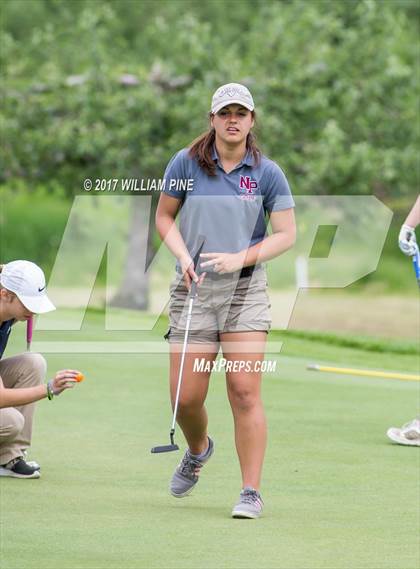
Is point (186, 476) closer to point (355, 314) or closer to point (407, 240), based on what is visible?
point (407, 240)

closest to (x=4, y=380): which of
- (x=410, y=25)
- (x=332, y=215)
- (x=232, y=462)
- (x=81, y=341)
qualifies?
(x=232, y=462)

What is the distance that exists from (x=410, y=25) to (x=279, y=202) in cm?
2927

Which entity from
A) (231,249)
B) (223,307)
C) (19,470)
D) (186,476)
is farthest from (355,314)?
(231,249)

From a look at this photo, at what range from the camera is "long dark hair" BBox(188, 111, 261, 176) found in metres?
5.87

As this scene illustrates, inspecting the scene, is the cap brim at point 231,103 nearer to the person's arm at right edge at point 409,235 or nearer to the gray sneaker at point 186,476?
the gray sneaker at point 186,476

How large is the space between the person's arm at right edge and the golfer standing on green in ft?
5.36

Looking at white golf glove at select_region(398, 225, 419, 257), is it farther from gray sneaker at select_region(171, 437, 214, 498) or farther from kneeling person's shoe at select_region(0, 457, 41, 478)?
kneeling person's shoe at select_region(0, 457, 41, 478)

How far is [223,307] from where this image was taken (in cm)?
592

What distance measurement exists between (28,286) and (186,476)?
1297 mm

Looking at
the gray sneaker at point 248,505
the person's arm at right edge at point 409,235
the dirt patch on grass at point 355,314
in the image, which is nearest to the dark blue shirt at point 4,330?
the gray sneaker at point 248,505

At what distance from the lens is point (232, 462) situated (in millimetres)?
7090

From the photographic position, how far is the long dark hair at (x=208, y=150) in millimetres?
5867

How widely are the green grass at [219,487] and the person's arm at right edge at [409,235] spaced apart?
3.61 ft

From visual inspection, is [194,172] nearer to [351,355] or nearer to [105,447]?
[105,447]
